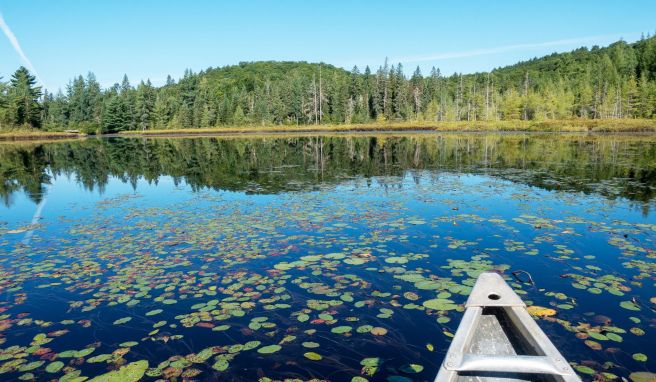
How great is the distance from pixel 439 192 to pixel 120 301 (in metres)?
11.5

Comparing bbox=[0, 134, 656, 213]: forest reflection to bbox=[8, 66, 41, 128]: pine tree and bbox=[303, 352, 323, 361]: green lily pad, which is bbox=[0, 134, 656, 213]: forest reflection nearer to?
bbox=[303, 352, 323, 361]: green lily pad

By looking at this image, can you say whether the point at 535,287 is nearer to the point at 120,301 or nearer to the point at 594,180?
the point at 120,301

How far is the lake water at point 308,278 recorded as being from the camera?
4.59 meters

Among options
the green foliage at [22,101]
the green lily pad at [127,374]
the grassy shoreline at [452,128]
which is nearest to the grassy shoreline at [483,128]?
the grassy shoreline at [452,128]

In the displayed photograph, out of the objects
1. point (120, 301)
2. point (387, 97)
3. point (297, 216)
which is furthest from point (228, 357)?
point (387, 97)

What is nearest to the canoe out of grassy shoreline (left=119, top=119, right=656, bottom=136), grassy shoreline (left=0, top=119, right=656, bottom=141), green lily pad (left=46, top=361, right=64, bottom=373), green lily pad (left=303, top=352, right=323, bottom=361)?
green lily pad (left=303, top=352, right=323, bottom=361)

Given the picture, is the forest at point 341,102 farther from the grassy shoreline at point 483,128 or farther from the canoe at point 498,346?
the canoe at point 498,346

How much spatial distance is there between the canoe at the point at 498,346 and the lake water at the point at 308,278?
796mm

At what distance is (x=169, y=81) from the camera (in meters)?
139

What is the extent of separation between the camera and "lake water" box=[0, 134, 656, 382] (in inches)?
181

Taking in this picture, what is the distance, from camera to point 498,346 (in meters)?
4.02

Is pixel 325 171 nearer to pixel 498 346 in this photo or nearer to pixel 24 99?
pixel 498 346

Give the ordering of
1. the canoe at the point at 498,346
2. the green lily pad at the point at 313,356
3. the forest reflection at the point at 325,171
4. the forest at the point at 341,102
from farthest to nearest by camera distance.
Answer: the forest at the point at 341,102
the forest reflection at the point at 325,171
the green lily pad at the point at 313,356
the canoe at the point at 498,346

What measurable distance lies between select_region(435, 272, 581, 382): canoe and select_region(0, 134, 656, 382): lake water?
796 millimetres
